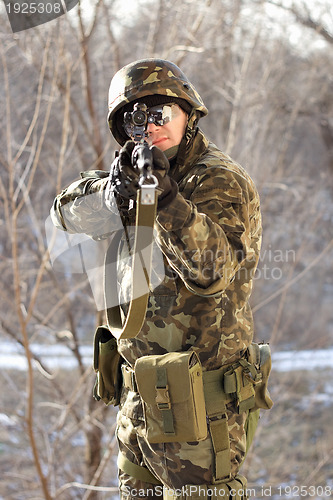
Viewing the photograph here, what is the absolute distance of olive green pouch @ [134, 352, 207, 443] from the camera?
149cm

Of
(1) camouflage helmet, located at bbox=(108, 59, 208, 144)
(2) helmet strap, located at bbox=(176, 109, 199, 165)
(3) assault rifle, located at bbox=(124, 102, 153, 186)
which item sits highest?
(1) camouflage helmet, located at bbox=(108, 59, 208, 144)

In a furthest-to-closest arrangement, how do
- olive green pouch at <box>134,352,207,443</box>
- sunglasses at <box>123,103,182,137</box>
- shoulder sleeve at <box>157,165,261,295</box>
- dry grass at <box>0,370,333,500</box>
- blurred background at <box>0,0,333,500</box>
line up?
dry grass at <box>0,370,333,500</box> < blurred background at <box>0,0,333,500</box> < olive green pouch at <box>134,352,207,443</box> < sunglasses at <box>123,103,182,137</box> < shoulder sleeve at <box>157,165,261,295</box>

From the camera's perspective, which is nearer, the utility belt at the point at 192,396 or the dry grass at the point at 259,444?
the utility belt at the point at 192,396

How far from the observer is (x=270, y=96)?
566 centimetres

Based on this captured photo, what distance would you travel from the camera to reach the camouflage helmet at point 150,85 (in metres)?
1.53

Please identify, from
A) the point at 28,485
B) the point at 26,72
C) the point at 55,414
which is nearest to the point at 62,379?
the point at 55,414

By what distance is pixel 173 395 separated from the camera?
1513 millimetres

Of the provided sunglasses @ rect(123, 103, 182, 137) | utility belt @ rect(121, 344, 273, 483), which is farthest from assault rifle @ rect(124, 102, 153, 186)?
utility belt @ rect(121, 344, 273, 483)

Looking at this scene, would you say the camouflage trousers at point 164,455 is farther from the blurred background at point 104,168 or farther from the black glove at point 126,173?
the blurred background at point 104,168

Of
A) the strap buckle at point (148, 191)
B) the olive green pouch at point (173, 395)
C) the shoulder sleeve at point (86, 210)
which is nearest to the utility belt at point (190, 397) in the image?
the olive green pouch at point (173, 395)

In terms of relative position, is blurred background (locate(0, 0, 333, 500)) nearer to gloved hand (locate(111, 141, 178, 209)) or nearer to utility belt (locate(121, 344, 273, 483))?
utility belt (locate(121, 344, 273, 483))

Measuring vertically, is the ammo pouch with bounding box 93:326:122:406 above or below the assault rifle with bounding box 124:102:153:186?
below

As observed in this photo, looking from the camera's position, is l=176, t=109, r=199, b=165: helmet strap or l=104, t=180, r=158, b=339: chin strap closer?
l=104, t=180, r=158, b=339: chin strap

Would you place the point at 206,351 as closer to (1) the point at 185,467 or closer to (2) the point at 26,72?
(1) the point at 185,467
